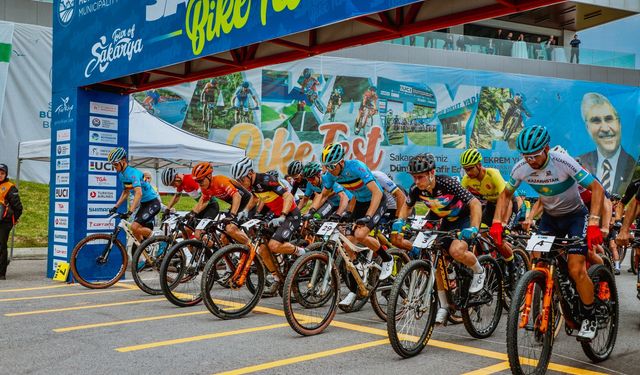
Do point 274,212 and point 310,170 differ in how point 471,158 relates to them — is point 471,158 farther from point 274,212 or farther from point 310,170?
point 274,212

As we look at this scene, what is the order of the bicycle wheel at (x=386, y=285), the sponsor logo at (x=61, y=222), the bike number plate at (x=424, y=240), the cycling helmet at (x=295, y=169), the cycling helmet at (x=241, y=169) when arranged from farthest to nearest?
the sponsor logo at (x=61, y=222), the cycling helmet at (x=295, y=169), the cycling helmet at (x=241, y=169), the bicycle wheel at (x=386, y=285), the bike number plate at (x=424, y=240)

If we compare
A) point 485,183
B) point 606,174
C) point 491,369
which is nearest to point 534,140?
point 491,369

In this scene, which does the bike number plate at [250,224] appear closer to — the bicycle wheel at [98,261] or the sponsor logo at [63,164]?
the bicycle wheel at [98,261]

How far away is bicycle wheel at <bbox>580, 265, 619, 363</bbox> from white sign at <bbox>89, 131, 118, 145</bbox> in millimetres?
8952

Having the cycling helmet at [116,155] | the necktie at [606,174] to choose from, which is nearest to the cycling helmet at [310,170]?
the cycling helmet at [116,155]

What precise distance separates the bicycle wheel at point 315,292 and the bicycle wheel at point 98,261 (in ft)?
15.2

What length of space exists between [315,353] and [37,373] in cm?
240

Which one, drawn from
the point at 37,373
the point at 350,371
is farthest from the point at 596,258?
the point at 37,373

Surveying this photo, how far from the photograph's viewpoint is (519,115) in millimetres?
31422

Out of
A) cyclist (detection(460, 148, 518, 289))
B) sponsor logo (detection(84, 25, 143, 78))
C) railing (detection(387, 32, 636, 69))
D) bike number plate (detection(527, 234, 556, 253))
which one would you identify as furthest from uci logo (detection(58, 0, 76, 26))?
railing (detection(387, 32, 636, 69))

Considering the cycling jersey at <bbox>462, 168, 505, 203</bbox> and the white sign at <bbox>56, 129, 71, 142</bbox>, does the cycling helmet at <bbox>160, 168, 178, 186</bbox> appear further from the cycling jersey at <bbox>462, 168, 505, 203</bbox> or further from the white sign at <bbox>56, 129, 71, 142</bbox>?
the cycling jersey at <bbox>462, 168, 505, 203</bbox>

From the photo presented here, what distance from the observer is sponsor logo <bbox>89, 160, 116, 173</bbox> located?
11570 mm

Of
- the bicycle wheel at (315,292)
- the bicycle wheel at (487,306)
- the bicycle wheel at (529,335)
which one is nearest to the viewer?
the bicycle wheel at (529,335)

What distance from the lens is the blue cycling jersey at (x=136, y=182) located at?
35.6 ft
